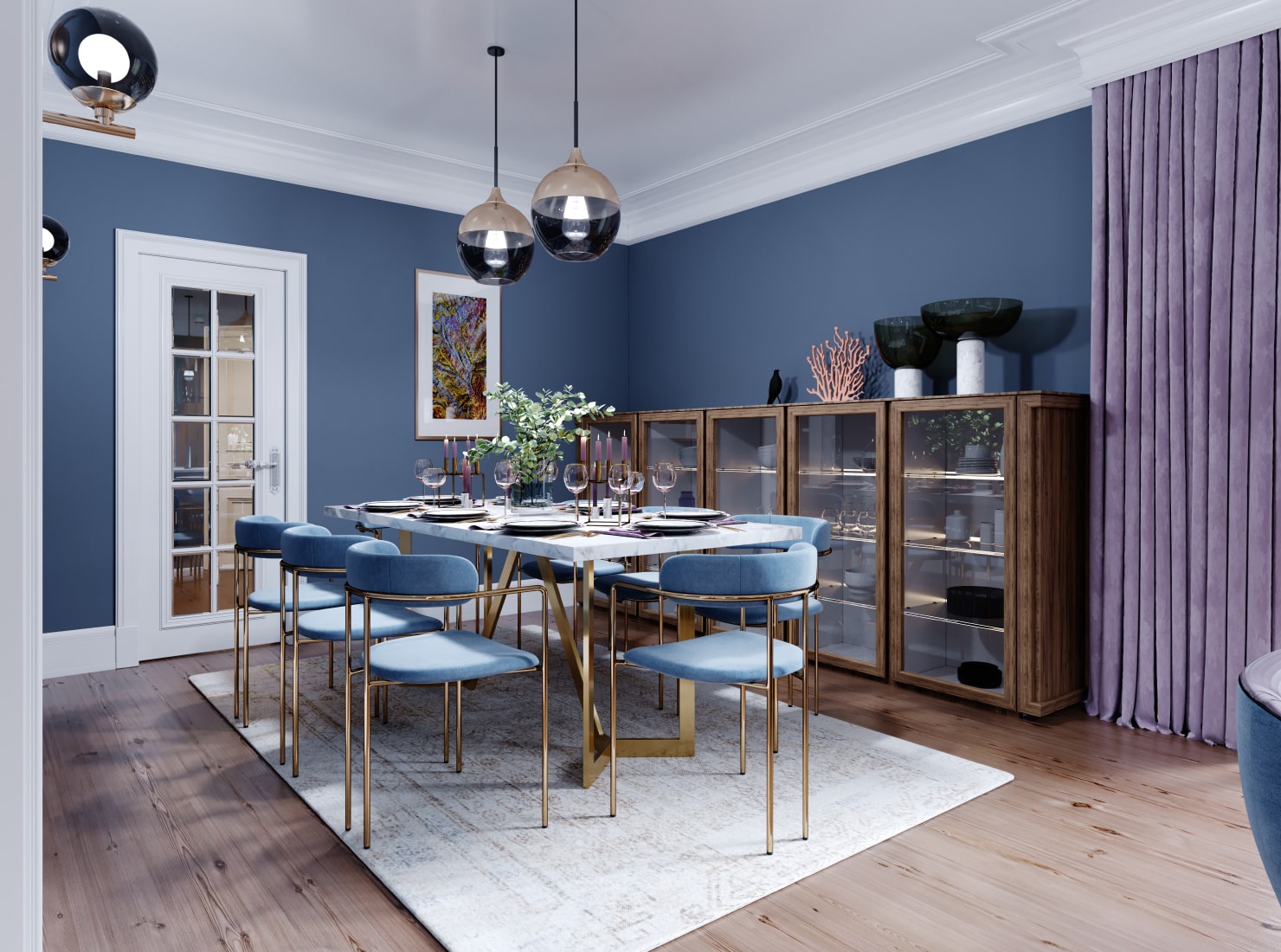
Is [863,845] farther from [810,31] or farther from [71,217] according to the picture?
[71,217]

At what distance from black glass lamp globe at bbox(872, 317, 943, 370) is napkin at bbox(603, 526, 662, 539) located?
6.44ft

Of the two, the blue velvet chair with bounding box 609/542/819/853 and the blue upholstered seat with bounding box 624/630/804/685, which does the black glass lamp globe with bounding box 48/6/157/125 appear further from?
the blue upholstered seat with bounding box 624/630/804/685

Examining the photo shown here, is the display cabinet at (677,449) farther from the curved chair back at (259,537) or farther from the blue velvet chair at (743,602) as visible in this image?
the blue velvet chair at (743,602)

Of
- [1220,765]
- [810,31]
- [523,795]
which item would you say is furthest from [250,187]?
[1220,765]

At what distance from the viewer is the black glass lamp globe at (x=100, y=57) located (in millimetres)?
1623

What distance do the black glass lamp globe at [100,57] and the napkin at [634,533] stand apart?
163cm

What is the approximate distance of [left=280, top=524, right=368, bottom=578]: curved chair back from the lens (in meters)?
2.70

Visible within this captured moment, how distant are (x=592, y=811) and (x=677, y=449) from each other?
287 cm

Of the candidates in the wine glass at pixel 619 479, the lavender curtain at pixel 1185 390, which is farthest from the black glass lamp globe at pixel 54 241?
the lavender curtain at pixel 1185 390

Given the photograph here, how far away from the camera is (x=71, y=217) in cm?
407

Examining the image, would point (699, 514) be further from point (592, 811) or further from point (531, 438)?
point (592, 811)

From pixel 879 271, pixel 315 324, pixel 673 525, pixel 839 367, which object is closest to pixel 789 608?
pixel 673 525

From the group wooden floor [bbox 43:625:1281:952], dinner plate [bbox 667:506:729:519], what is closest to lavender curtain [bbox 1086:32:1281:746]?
wooden floor [bbox 43:625:1281:952]

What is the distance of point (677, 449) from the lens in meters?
5.10
